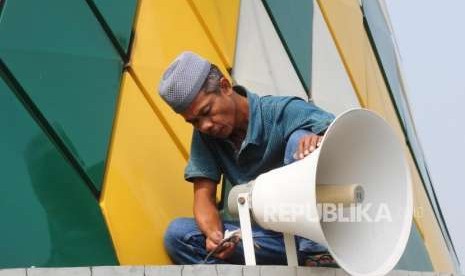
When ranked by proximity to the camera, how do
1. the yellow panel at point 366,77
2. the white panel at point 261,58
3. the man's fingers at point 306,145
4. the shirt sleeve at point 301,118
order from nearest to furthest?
the man's fingers at point 306,145
the shirt sleeve at point 301,118
the white panel at point 261,58
the yellow panel at point 366,77

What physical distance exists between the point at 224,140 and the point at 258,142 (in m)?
0.20

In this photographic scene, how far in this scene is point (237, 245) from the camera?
4461mm

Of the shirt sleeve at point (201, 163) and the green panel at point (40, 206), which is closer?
the green panel at point (40, 206)

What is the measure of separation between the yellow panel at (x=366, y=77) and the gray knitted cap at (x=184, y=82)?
331 centimetres

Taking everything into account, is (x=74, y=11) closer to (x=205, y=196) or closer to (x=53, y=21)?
(x=53, y=21)

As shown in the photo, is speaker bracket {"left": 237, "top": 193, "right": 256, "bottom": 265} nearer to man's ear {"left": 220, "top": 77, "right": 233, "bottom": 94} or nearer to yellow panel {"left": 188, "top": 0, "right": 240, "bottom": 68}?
man's ear {"left": 220, "top": 77, "right": 233, "bottom": 94}

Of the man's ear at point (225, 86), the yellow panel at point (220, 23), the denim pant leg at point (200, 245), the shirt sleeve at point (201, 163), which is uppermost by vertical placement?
the yellow panel at point (220, 23)

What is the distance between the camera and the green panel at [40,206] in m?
4.16

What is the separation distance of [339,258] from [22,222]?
1.22 m

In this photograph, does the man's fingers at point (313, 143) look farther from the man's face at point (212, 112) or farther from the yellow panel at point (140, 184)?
the yellow panel at point (140, 184)

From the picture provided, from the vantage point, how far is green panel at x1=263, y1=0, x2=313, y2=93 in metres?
6.77

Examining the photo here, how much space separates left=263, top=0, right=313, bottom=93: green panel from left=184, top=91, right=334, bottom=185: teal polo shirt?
7.24 ft

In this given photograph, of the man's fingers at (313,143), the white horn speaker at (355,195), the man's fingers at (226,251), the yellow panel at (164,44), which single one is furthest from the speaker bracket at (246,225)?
the yellow panel at (164,44)

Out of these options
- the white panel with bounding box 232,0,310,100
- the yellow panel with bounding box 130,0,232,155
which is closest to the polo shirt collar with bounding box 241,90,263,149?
the yellow panel with bounding box 130,0,232,155
